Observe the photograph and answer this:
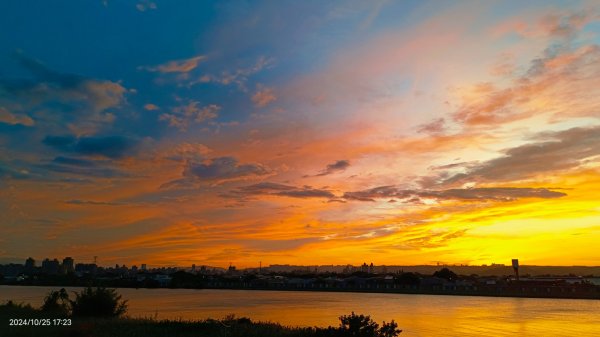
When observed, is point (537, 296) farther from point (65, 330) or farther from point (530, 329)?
point (65, 330)

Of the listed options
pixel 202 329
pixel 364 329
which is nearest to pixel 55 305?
pixel 202 329

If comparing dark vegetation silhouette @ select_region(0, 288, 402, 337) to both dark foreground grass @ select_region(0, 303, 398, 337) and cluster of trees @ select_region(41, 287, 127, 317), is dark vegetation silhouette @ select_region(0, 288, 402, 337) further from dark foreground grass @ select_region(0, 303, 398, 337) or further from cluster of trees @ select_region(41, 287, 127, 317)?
cluster of trees @ select_region(41, 287, 127, 317)

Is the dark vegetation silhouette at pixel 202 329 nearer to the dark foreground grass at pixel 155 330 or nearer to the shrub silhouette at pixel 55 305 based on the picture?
the dark foreground grass at pixel 155 330

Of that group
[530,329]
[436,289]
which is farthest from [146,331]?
[436,289]

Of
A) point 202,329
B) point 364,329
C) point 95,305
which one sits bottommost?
point 202,329

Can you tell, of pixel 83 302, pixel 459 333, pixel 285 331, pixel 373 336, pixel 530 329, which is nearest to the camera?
pixel 373 336

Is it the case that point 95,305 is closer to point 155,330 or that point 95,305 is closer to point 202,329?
point 155,330

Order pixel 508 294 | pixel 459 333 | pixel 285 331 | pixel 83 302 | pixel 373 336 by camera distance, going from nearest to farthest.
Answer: pixel 373 336
pixel 285 331
pixel 83 302
pixel 459 333
pixel 508 294

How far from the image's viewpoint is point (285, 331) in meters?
31.8

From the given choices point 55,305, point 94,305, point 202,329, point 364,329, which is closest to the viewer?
point 364,329

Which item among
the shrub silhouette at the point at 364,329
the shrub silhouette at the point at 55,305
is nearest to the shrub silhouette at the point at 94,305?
the shrub silhouette at the point at 55,305

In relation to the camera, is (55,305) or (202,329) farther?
(55,305)

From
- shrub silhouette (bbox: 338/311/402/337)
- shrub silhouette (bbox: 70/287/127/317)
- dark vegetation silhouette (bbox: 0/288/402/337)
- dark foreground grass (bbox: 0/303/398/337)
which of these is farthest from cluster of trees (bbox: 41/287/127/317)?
shrub silhouette (bbox: 338/311/402/337)

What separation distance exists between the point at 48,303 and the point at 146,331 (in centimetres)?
2655
